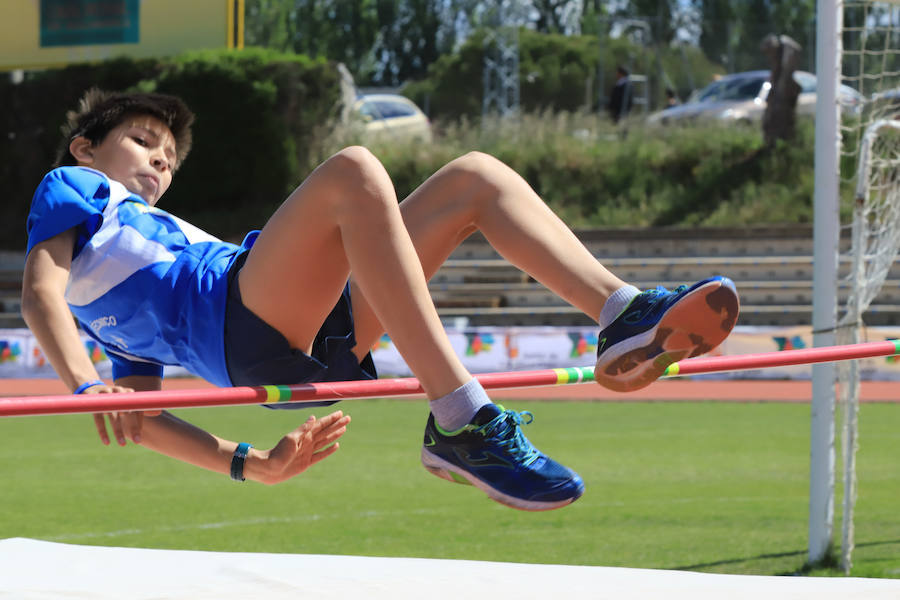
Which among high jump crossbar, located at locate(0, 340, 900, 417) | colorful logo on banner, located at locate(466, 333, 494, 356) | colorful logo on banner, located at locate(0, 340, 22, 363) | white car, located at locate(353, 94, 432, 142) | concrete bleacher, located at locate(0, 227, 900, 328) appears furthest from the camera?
white car, located at locate(353, 94, 432, 142)

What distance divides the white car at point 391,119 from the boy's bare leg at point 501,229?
752 inches

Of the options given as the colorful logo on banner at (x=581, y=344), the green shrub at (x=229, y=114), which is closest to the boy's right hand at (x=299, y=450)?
the colorful logo on banner at (x=581, y=344)

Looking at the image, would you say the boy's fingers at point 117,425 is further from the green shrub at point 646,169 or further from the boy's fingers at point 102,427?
the green shrub at point 646,169

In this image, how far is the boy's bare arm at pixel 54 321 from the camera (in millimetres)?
2459

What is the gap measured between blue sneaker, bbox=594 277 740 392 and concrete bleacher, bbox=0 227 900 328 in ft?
42.5

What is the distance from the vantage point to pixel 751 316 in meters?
15.4

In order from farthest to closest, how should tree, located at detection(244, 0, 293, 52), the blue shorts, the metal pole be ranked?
tree, located at detection(244, 0, 293, 52) < the metal pole < the blue shorts

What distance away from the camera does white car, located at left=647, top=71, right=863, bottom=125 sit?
22.3 m

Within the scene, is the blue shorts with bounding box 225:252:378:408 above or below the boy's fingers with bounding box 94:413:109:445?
above

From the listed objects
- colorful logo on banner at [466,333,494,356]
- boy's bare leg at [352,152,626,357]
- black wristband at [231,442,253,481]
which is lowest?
colorful logo on banner at [466,333,494,356]

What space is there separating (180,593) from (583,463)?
4.94m

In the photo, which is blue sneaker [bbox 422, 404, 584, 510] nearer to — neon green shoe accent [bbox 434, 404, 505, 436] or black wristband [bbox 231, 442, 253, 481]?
neon green shoe accent [bbox 434, 404, 505, 436]

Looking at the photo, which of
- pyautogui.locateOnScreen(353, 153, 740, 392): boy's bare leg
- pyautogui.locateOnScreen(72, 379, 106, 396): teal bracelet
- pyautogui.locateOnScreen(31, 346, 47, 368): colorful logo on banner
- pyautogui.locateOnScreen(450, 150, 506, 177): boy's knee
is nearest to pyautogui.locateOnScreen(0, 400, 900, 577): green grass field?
pyautogui.locateOnScreen(353, 153, 740, 392): boy's bare leg

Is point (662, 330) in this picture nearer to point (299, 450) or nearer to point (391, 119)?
point (299, 450)
